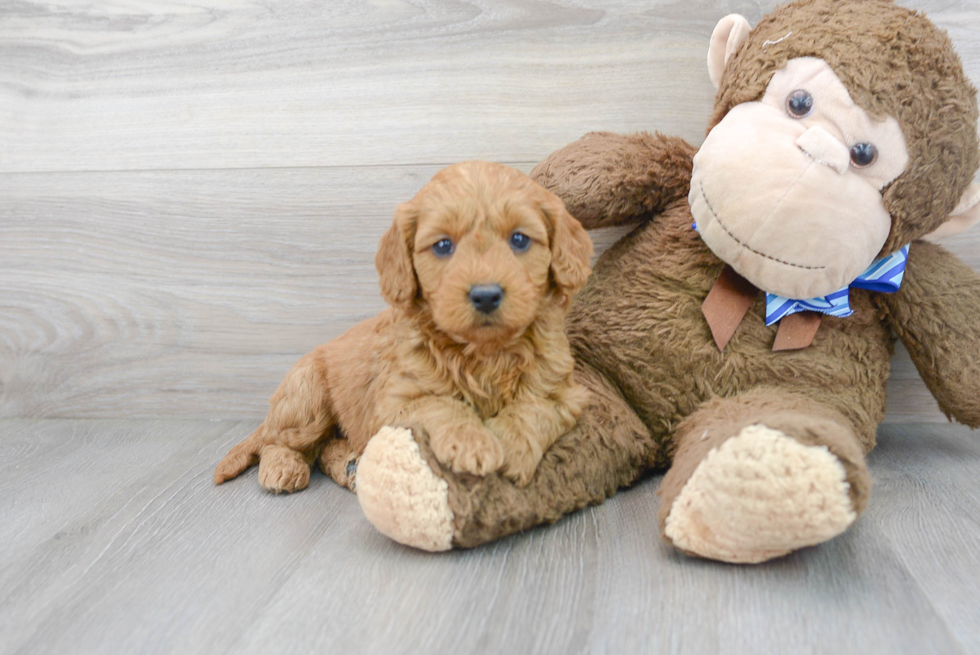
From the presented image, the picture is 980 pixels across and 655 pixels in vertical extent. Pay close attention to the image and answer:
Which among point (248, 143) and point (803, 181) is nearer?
point (803, 181)

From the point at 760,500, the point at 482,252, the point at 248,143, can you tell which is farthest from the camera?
the point at 248,143

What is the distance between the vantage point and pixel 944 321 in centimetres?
131

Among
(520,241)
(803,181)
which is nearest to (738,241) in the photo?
(803,181)

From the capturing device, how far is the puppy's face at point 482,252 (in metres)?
1.00

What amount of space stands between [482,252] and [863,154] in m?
0.62

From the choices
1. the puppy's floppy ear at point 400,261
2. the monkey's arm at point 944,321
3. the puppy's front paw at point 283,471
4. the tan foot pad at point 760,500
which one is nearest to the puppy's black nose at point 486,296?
the puppy's floppy ear at point 400,261

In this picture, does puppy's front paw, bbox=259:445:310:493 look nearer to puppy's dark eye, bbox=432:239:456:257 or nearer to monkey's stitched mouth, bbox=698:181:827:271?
puppy's dark eye, bbox=432:239:456:257

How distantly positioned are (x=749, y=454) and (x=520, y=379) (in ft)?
1.25

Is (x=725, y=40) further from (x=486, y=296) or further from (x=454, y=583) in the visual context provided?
(x=454, y=583)

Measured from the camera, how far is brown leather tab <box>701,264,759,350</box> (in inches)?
50.2

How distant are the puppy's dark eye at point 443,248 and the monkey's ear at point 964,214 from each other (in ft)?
2.93

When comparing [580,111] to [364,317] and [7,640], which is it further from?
[7,640]

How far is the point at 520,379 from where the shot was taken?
1.16 meters

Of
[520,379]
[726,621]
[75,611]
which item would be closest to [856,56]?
[520,379]
